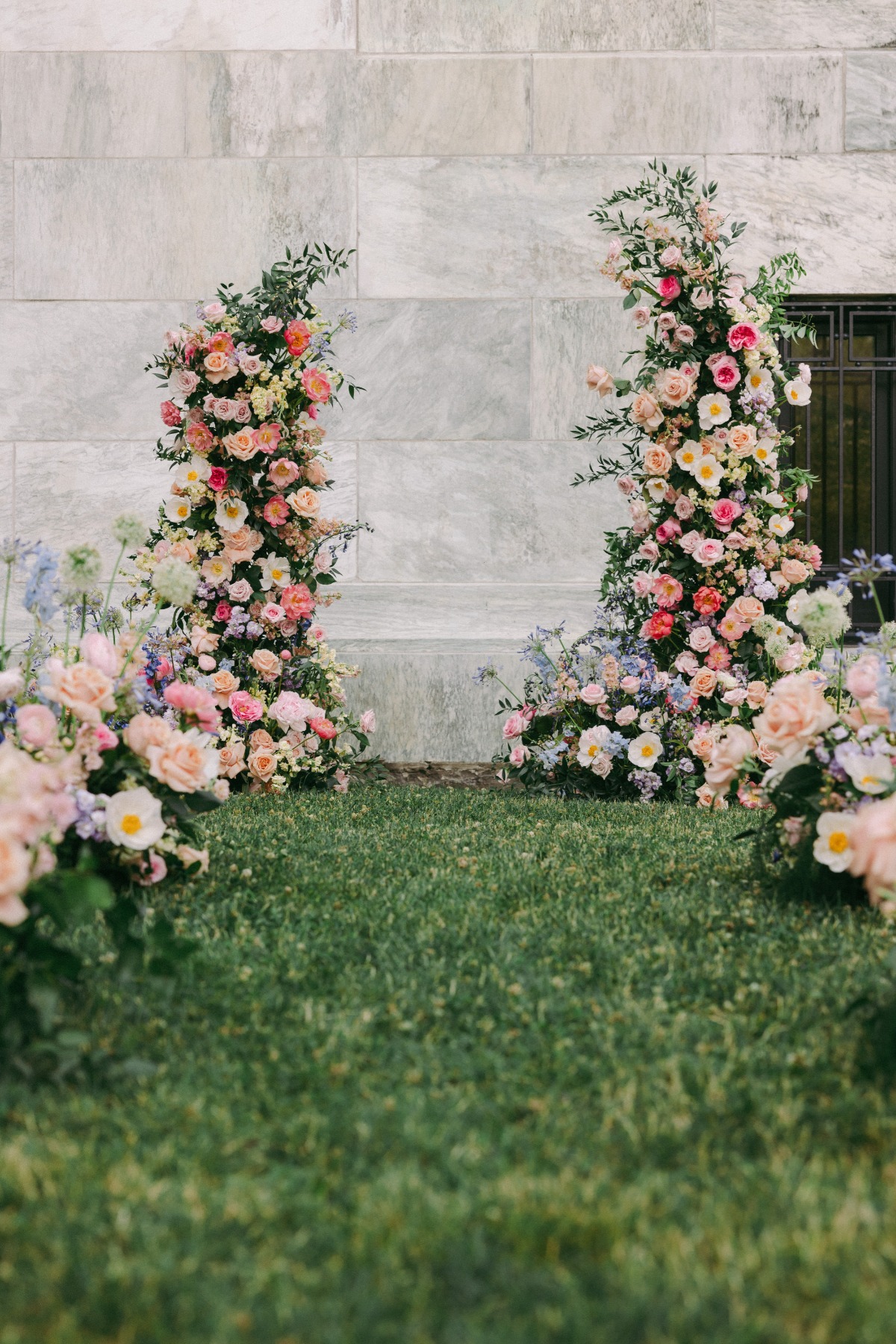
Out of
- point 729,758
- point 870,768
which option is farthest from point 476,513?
point 870,768

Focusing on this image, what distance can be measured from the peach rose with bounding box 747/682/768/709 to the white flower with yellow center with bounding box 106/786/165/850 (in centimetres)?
325

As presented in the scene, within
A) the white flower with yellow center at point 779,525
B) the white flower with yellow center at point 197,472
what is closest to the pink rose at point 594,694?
the white flower with yellow center at point 779,525

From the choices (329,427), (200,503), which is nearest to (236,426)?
(200,503)

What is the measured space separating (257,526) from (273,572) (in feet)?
0.80

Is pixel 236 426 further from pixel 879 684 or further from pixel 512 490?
pixel 879 684

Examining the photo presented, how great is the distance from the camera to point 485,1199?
1.56 m

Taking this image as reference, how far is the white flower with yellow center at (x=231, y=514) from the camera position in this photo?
5.47m

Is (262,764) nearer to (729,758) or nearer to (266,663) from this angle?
(266,663)

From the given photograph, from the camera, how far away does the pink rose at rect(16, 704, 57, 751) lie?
7.23ft

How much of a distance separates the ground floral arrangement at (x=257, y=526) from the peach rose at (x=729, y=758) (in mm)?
2546

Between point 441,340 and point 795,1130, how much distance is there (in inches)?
228

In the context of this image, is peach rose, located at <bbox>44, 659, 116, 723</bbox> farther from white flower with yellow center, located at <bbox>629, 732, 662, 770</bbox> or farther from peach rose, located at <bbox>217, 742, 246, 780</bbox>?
white flower with yellow center, located at <bbox>629, 732, 662, 770</bbox>

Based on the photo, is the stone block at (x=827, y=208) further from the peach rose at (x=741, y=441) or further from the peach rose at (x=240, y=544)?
the peach rose at (x=240, y=544)

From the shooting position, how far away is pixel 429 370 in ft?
22.8
